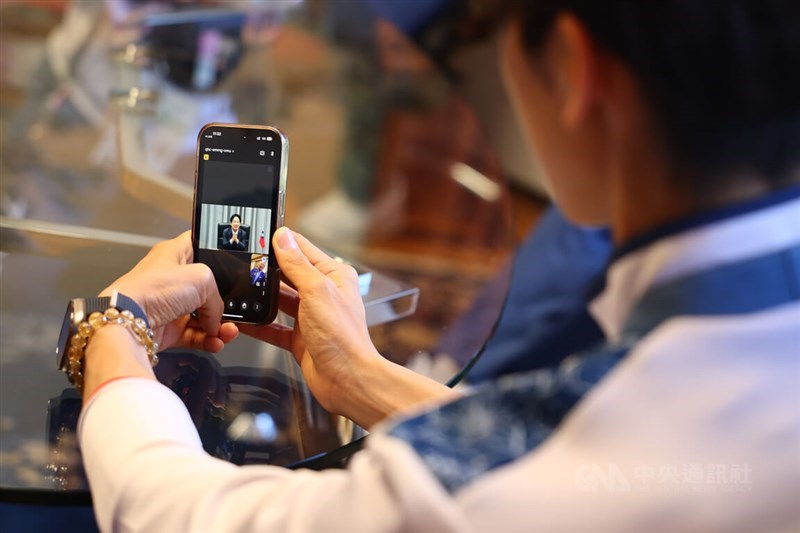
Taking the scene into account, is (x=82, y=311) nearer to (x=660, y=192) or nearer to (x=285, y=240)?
(x=285, y=240)

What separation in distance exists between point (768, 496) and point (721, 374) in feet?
0.24

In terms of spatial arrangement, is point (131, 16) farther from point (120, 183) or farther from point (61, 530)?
point (61, 530)

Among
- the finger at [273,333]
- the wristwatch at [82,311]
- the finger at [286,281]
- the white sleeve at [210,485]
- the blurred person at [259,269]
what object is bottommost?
the white sleeve at [210,485]

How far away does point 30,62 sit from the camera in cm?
126

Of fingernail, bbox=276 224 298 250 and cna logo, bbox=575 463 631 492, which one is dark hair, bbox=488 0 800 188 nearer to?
cna logo, bbox=575 463 631 492

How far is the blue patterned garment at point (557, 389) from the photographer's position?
1.33 ft

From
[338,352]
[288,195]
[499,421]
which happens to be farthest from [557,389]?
[288,195]

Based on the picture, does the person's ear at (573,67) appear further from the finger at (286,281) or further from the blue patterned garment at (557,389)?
the finger at (286,281)

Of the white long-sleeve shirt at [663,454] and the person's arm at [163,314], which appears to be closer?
the white long-sleeve shirt at [663,454]

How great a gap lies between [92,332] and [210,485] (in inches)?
7.3

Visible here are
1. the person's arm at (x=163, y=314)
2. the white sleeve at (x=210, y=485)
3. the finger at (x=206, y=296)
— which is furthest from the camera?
the finger at (x=206, y=296)

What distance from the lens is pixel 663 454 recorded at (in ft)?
1.32

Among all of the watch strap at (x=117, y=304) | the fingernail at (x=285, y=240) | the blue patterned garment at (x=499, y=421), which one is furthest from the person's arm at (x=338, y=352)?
the blue patterned garment at (x=499, y=421)

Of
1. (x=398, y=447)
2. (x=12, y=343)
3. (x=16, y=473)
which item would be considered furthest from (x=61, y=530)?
(x=398, y=447)
